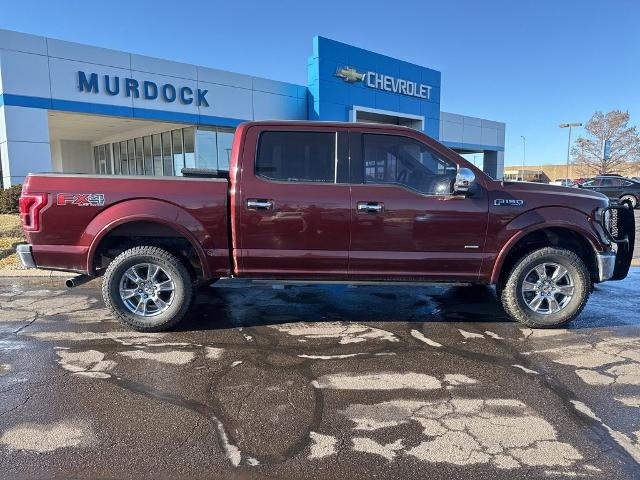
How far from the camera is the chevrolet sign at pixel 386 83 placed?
22.5 m

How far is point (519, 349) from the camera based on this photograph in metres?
4.41

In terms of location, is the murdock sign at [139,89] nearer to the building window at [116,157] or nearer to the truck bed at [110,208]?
the building window at [116,157]

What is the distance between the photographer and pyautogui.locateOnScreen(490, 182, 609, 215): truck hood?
4.76 meters

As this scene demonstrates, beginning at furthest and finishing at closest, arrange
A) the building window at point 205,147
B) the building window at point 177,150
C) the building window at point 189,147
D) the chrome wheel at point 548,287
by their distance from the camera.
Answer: the building window at point 177,150
the building window at point 189,147
the building window at point 205,147
the chrome wheel at point 548,287

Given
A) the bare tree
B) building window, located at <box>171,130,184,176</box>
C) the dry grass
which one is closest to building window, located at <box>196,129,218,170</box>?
building window, located at <box>171,130,184,176</box>

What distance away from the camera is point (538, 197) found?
189 inches

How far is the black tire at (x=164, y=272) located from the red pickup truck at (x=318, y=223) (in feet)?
0.05

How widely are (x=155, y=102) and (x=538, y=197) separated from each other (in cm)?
1697

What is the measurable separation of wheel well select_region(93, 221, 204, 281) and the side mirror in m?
2.76

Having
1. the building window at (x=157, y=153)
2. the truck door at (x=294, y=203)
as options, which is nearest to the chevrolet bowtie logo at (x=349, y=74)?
the building window at (x=157, y=153)

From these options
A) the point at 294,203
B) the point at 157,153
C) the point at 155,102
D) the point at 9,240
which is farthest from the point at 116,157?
the point at 294,203

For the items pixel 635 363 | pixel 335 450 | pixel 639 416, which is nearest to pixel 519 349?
pixel 635 363

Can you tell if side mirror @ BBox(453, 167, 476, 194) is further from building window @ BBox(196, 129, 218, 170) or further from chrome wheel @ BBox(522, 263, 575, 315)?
building window @ BBox(196, 129, 218, 170)

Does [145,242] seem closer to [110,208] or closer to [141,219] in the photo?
[141,219]
